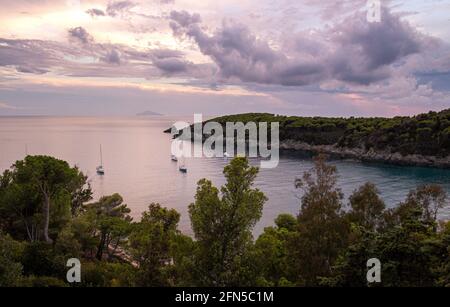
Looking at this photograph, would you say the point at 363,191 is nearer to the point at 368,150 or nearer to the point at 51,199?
the point at 51,199

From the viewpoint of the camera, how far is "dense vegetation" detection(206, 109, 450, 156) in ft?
389

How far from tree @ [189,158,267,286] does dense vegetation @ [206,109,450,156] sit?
112274 mm

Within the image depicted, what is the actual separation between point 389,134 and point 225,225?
411 ft

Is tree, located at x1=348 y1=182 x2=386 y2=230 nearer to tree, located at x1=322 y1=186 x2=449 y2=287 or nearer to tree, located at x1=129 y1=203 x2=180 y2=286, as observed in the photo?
tree, located at x1=322 y1=186 x2=449 y2=287

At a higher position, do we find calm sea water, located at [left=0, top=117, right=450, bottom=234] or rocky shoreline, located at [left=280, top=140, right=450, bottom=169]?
rocky shoreline, located at [left=280, top=140, right=450, bottom=169]

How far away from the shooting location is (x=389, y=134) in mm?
131000

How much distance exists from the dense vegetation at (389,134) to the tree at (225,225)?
11227 centimetres

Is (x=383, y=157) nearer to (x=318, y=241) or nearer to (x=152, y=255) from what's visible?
(x=318, y=241)

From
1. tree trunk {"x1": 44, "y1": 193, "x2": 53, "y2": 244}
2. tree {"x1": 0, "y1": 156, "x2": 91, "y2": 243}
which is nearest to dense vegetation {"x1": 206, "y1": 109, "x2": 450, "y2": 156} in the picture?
tree {"x1": 0, "y1": 156, "x2": 91, "y2": 243}

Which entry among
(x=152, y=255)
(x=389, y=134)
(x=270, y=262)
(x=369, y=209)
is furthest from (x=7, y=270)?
(x=389, y=134)

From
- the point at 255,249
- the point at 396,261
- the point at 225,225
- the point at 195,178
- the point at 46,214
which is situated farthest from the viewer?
the point at 195,178

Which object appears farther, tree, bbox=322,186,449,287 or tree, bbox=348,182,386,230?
tree, bbox=348,182,386,230

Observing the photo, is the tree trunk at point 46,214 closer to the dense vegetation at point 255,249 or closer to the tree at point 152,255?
the dense vegetation at point 255,249

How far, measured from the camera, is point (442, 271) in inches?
595
